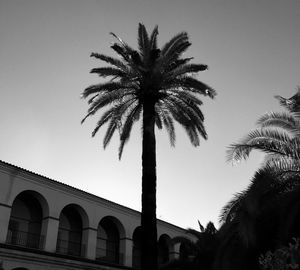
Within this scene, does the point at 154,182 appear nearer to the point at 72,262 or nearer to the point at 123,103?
the point at 123,103

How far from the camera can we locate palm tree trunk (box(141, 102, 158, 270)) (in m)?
16.1

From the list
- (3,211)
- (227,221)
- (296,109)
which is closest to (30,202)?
(3,211)

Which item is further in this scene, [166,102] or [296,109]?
[166,102]

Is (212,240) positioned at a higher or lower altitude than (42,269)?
higher

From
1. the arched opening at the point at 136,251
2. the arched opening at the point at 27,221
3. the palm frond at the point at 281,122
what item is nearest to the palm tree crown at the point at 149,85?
the palm frond at the point at 281,122

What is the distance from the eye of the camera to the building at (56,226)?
2398 cm

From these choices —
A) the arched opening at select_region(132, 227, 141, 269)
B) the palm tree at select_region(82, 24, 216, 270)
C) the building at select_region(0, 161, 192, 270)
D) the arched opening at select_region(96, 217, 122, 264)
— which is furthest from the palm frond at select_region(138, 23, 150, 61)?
the arched opening at select_region(132, 227, 141, 269)

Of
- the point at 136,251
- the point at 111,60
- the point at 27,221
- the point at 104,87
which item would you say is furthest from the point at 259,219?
the point at 136,251

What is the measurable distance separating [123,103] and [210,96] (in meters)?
4.24

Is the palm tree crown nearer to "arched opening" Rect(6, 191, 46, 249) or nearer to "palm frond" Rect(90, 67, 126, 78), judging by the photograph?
"palm frond" Rect(90, 67, 126, 78)

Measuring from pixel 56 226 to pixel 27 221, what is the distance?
7.05 ft

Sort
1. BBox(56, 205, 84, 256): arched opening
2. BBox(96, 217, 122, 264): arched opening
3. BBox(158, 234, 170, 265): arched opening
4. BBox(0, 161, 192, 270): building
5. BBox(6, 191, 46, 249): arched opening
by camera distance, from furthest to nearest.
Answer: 1. BBox(158, 234, 170, 265): arched opening
2. BBox(96, 217, 122, 264): arched opening
3. BBox(56, 205, 84, 256): arched opening
4. BBox(6, 191, 46, 249): arched opening
5. BBox(0, 161, 192, 270): building

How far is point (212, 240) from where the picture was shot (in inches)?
969

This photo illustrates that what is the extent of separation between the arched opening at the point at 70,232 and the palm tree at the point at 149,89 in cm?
1051
